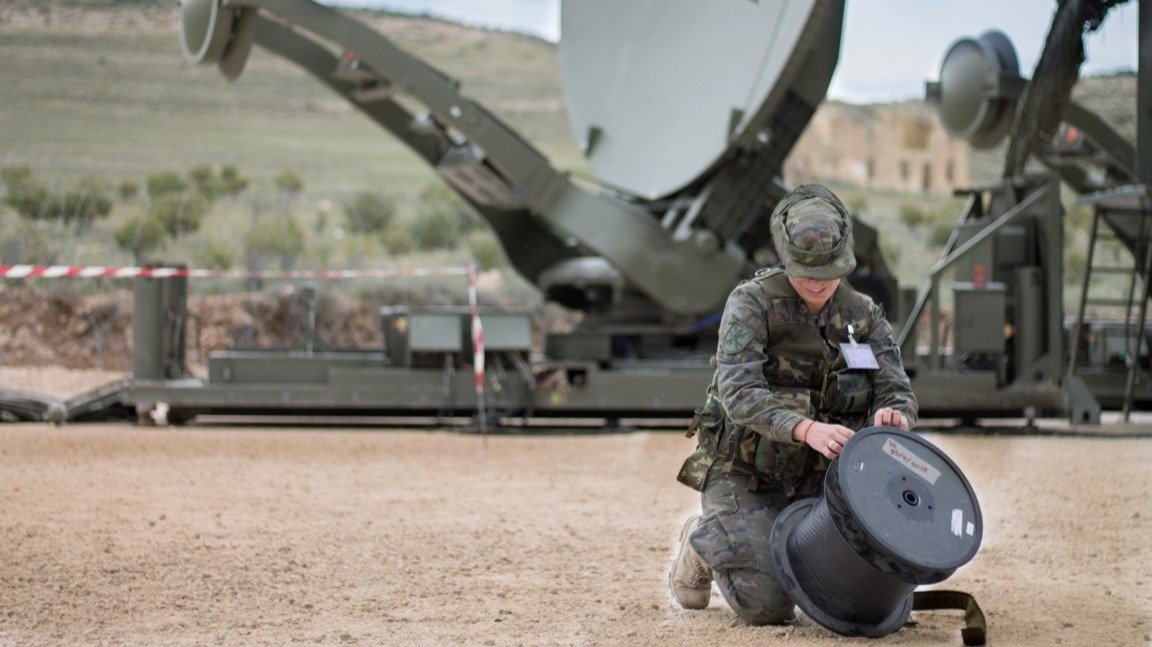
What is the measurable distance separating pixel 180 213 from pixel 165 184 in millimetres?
9506

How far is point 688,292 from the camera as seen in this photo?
12109mm

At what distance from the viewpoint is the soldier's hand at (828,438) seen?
4.32 metres

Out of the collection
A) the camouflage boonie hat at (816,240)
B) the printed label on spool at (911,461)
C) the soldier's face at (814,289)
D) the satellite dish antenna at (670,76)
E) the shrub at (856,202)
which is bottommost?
the printed label on spool at (911,461)

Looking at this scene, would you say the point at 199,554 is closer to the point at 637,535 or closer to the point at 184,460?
the point at 637,535

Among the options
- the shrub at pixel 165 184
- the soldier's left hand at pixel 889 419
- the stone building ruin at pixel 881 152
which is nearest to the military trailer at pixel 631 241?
the soldier's left hand at pixel 889 419

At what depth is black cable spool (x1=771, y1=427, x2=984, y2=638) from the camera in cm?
418

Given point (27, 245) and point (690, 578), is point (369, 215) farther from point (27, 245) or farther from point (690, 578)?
point (690, 578)

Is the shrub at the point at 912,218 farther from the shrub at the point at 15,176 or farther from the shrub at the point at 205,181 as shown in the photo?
the shrub at the point at 15,176

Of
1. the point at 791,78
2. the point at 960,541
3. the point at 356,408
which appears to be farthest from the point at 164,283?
the point at 960,541

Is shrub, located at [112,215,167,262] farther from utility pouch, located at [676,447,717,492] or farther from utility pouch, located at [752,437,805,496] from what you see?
utility pouch, located at [752,437,805,496]

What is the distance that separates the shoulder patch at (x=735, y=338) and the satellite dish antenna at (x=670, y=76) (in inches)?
259

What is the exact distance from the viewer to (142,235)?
27.6 meters

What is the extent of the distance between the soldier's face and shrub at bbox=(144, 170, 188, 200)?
34042mm

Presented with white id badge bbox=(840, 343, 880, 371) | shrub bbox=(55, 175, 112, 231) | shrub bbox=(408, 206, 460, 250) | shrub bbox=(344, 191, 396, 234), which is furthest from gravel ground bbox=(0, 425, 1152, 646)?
shrub bbox=(344, 191, 396, 234)
